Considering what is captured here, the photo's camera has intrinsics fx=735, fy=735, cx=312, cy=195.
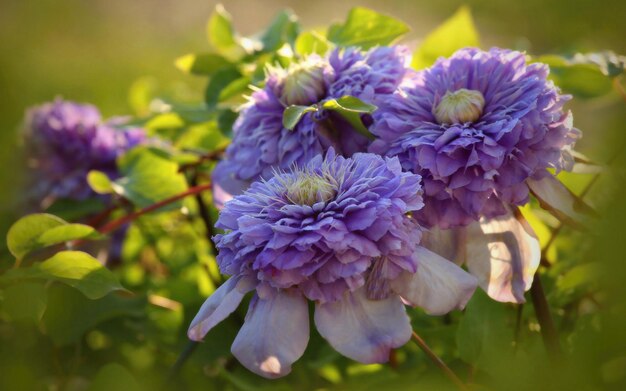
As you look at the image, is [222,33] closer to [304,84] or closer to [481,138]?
[304,84]

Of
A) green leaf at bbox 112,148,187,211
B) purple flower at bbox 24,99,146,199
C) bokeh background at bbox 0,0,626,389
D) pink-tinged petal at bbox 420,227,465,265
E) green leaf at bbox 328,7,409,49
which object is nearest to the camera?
bokeh background at bbox 0,0,626,389

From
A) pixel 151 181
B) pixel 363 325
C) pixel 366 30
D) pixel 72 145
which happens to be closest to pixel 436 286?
pixel 363 325

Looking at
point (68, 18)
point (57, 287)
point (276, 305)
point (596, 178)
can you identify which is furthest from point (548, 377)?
point (68, 18)

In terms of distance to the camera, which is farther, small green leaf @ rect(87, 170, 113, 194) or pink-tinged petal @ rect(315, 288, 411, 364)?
small green leaf @ rect(87, 170, 113, 194)

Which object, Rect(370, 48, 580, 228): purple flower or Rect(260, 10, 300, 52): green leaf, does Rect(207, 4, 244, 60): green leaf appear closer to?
Rect(260, 10, 300, 52): green leaf

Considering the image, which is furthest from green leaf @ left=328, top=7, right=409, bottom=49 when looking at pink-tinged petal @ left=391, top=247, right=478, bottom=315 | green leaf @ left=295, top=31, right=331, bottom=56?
pink-tinged petal @ left=391, top=247, right=478, bottom=315

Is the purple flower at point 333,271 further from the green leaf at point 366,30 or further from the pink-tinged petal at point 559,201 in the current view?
the green leaf at point 366,30
